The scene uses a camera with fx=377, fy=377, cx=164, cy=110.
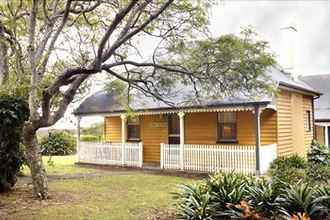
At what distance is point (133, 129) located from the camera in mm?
21359

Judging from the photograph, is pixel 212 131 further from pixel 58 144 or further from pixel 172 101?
pixel 58 144

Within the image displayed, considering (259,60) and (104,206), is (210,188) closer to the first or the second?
(104,206)

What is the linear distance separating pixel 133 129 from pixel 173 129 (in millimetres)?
2806

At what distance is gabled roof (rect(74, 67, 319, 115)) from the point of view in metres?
15.0

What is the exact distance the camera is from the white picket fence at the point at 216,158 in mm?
15016

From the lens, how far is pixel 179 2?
11789mm

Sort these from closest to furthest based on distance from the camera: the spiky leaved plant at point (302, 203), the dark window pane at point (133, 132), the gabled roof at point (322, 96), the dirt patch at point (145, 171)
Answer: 1. the spiky leaved plant at point (302, 203)
2. the dirt patch at point (145, 171)
3. the dark window pane at point (133, 132)
4. the gabled roof at point (322, 96)

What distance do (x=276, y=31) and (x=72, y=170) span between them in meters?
13.9

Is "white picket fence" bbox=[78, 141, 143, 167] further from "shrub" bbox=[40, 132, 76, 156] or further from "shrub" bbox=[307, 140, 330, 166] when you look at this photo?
"shrub" bbox=[40, 132, 76, 156]

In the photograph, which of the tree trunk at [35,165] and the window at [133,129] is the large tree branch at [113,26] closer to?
the tree trunk at [35,165]

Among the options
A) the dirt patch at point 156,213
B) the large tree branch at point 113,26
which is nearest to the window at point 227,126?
the dirt patch at point 156,213

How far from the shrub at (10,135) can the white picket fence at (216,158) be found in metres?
7.30

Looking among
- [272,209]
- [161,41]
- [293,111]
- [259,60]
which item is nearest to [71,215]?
[272,209]

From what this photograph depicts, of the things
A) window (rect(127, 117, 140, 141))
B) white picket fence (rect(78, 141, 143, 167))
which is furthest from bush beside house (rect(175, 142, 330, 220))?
window (rect(127, 117, 140, 141))
